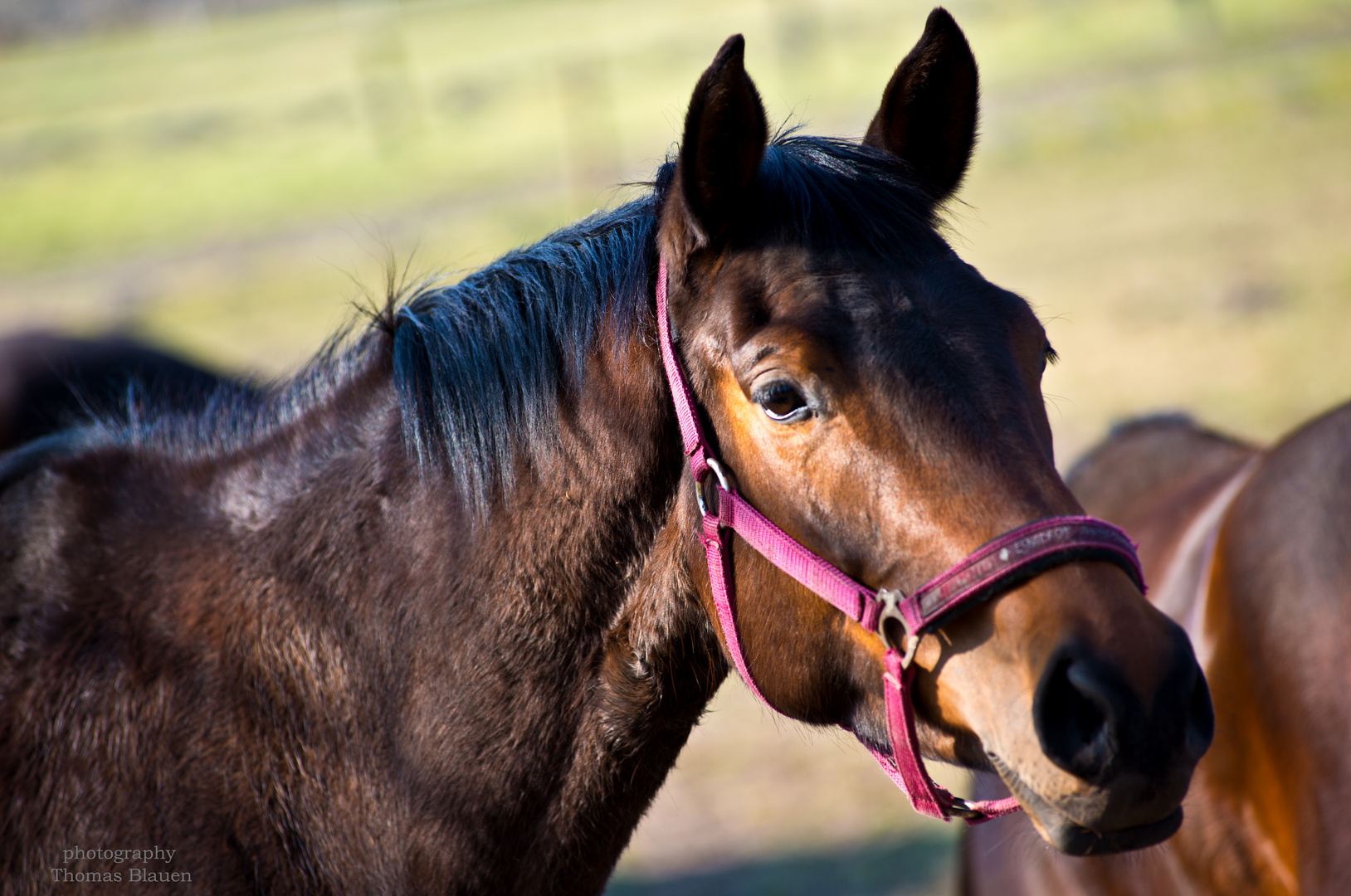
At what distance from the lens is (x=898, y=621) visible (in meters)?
1.61

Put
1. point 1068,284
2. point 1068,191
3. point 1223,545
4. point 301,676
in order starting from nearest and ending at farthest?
point 301,676
point 1223,545
point 1068,284
point 1068,191

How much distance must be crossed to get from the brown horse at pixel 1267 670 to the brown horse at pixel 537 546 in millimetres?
1102

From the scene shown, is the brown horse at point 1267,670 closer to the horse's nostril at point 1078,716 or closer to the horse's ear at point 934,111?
the horse's nostril at point 1078,716

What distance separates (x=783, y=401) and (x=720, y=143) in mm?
466

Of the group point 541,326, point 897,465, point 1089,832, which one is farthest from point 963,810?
point 541,326

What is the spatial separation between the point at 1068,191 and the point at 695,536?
14.3 m

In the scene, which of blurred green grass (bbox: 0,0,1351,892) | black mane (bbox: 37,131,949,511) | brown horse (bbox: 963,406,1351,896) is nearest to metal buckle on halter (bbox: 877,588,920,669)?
black mane (bbox: 37,131,949,511)

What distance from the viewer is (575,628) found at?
75.5 inches

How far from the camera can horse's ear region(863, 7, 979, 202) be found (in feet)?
6.52

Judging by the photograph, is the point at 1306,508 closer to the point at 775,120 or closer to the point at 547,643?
the point at 547,643

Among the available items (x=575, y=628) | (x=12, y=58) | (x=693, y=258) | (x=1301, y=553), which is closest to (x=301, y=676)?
(x=575, y=628)

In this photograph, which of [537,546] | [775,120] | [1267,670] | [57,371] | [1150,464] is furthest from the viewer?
[775,120]

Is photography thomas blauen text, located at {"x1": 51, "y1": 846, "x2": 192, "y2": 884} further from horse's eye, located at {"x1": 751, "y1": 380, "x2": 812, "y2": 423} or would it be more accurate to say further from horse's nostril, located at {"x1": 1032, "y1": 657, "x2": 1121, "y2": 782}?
horse's nostril, located at {"x1": 1032, "y1": 657, "x2": 1121, "y2": 782}

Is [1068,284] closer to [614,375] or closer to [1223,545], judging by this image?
[1223,545]
